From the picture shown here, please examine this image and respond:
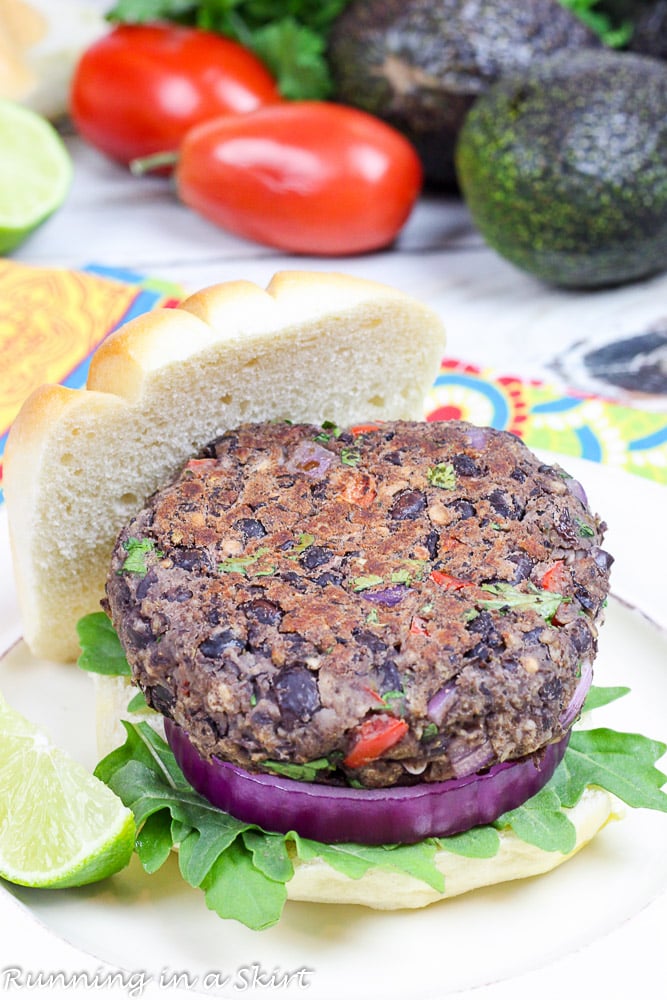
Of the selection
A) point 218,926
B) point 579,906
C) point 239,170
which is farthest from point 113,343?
point 239,170

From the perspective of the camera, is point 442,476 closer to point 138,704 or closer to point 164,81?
point 138,704

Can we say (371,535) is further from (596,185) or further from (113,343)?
(596,185)

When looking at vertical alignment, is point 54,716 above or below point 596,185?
below

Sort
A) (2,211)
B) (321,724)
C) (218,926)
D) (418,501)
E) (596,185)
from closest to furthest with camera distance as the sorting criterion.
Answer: (321,724) < (218,926) < (418,501) < (596,185) < (2,211)

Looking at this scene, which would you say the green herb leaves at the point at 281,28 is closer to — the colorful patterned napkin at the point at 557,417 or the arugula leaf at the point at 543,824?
the colorful patterned napkin at the point at 557,417

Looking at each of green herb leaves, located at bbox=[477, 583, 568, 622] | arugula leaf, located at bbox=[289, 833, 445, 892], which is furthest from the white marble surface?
arugula leaf, located at bbox=[289, 833, 445, 892]

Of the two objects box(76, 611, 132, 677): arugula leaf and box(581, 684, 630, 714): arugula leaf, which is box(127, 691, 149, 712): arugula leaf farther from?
box(581, 684, 630, 714): arugula leaf

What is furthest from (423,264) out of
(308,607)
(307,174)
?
(308,607)
